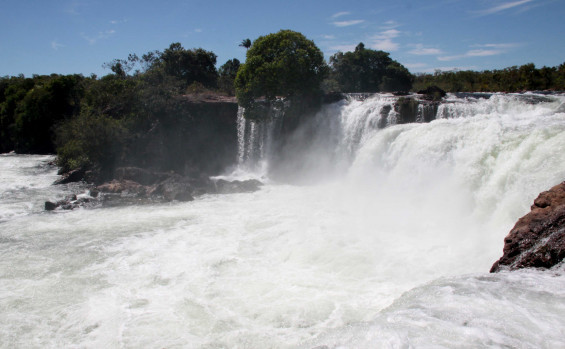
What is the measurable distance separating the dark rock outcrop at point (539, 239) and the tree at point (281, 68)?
15907mm

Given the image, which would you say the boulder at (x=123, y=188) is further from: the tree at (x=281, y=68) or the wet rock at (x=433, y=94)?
the wet rock at (x=433, y=94)

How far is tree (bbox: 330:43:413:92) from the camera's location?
36.2 m

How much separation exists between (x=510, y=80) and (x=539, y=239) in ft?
84.9

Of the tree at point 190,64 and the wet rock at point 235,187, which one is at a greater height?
the tree at point 190,64

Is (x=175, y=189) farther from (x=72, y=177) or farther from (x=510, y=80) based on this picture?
(x=510, y=80)

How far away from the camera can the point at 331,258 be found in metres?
10.1

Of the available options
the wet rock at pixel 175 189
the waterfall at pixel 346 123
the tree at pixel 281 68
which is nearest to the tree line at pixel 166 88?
the tree at pixel 281 68

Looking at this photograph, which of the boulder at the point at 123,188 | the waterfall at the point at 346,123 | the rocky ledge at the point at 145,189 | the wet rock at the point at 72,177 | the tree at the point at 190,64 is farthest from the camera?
the tree at the point at 190,64

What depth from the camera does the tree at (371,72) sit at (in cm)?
3619

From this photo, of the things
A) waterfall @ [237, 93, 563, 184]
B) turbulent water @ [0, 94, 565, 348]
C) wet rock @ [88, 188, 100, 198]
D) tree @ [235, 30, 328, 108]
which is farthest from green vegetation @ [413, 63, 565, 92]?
wet rock @ [88, 188, 100, 198]

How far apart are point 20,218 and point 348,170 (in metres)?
13.4

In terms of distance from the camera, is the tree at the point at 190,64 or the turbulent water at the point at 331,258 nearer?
the turbulent water at the point at 331,258

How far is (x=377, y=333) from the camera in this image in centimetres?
495

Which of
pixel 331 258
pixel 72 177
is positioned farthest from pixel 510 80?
pixel 72 177
